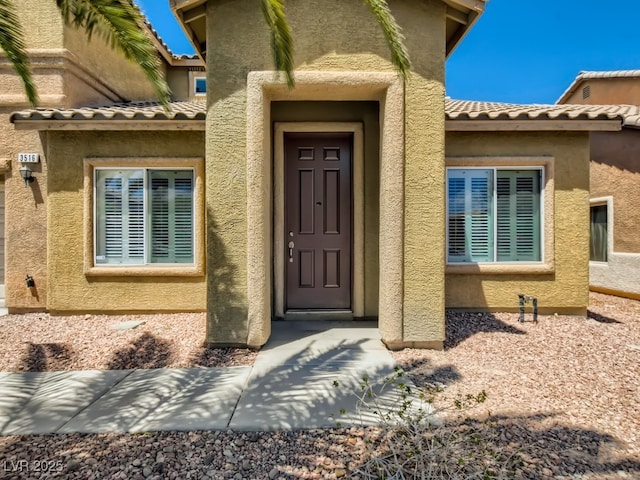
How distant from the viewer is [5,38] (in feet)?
14.7

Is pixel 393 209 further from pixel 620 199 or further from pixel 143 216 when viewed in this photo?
pixel 620 199

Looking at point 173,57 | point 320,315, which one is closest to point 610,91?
point 320,315

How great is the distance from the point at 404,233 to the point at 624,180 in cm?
828

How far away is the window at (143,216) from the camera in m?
7.71

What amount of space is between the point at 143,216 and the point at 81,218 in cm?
131

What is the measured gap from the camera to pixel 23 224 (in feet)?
25.8

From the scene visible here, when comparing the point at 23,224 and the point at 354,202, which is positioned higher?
the point at 354,202

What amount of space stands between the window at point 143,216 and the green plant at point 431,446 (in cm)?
575

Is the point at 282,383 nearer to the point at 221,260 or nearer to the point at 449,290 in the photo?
the point at 221,260

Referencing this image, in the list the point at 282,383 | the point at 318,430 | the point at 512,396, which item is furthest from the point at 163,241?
the point at 512,396

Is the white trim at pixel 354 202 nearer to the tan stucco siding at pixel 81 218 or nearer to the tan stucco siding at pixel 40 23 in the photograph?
the tan stucco siding at pixel 81 218

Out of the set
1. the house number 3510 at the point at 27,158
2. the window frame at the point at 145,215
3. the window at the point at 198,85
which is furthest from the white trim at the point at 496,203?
the window at the point at 198,85

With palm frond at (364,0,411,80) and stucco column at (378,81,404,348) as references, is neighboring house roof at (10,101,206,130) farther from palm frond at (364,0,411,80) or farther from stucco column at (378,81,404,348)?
palm frond at (364,0,411,80)

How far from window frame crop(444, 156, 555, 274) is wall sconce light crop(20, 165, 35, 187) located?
9189mm
